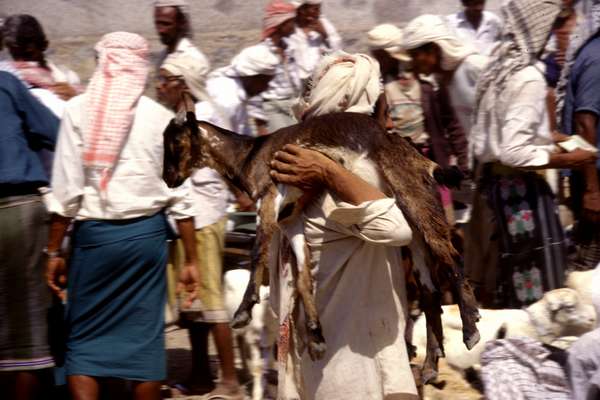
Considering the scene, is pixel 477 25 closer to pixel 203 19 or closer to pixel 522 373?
pixel 203 19

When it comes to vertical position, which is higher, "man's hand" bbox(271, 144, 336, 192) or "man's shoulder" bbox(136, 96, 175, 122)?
"man's shoulder" bbox(136, 96, 175, 122)

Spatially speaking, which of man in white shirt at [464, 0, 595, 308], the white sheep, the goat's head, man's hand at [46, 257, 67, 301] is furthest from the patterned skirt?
man's hand at [46, 257, 67, 301]

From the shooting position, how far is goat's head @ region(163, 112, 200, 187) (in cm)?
486

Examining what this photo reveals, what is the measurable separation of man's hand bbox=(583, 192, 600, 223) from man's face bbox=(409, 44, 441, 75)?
1.33 meters

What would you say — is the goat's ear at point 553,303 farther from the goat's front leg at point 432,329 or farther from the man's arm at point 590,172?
the goat's front leg at point 432,329

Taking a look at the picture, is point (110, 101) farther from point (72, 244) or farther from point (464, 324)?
point (464, 324)

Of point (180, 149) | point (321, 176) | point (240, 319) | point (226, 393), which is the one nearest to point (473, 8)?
point (226, 393)

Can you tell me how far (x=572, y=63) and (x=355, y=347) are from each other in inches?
151

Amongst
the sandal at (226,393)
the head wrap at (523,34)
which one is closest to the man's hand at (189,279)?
the sandal at (226,393)

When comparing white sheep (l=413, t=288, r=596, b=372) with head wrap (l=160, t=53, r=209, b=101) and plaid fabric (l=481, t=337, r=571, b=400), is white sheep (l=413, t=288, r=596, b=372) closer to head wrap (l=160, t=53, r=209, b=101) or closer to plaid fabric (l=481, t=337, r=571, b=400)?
plaid fabric (l=481, t=337, r=571, b=400)

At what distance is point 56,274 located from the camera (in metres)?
5.79

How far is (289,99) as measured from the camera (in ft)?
27.3

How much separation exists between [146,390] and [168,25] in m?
2.79

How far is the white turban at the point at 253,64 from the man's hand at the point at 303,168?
13.2 ft
